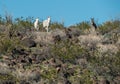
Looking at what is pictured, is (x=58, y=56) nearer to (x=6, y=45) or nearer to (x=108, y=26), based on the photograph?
(x=6, y=45)

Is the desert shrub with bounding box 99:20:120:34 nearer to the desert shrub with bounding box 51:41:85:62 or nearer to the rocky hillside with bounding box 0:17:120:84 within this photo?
the rocky hillside with bounding box 0:17:120:84

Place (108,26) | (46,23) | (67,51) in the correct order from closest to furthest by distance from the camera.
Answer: (67,51), (46,23), (108,26)

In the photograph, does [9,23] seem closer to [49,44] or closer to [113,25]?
[49,44]

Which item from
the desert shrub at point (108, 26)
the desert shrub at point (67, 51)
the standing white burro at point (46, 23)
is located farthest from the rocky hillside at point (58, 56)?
the desert shrub at point (108, 26)

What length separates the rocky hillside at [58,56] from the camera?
25.7m

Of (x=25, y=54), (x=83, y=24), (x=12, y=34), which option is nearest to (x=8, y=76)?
(x=25, y=54)

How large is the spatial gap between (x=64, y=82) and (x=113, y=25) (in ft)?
35.2

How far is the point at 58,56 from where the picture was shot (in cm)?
2806

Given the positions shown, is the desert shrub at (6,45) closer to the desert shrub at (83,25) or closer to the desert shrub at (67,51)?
the desert shrub at (67,51)

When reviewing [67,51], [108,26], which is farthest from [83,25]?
[67,51]

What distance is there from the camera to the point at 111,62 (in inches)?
1113

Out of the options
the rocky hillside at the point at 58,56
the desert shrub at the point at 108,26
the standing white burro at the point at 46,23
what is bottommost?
the rocky hillside at the point at 58,56

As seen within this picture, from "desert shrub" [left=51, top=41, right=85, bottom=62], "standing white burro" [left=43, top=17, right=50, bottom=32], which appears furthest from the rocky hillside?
"standing white burro" [left=43, top=17, right=50, bottom=32]

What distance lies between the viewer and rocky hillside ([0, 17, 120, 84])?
2566 centimetres
